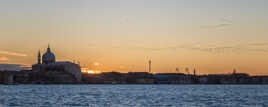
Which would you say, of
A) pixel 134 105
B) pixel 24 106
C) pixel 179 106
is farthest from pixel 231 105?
pixel 24 106

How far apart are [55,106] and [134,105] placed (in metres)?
8.74

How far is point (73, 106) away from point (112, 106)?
4.52 metres

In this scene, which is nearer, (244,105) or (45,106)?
(45,106)

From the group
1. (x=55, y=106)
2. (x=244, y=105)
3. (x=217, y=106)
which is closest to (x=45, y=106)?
(x=55, y=106)

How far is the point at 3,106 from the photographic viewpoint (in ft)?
186

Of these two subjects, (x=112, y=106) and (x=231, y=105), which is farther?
(x=231, y=105)

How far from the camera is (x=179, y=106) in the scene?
59.2 metres

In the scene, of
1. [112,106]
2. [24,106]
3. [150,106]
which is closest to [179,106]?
[150,106]

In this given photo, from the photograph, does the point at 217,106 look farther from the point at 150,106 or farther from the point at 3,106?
the point at 3,106

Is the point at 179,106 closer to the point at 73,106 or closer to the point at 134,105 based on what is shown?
the point at 134,105

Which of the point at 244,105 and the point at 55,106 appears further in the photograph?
the point at 244,105

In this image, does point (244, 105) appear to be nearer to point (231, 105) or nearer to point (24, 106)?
point (231, 105)

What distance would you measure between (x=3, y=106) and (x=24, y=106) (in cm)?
220

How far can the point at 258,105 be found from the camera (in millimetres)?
62094
